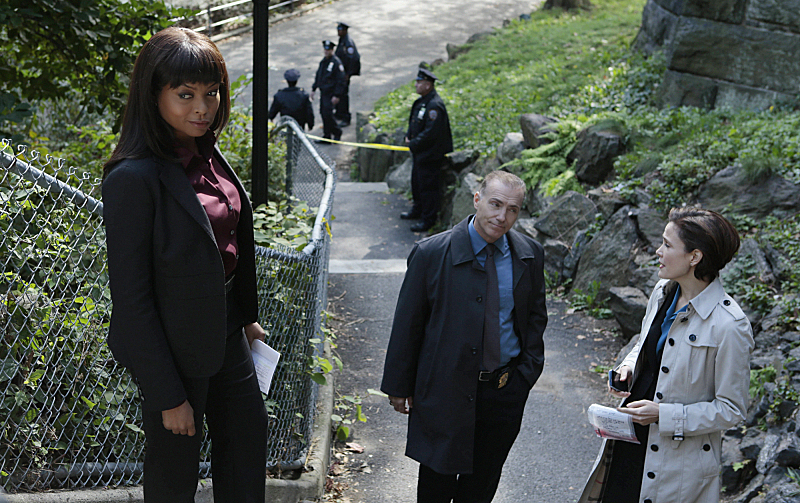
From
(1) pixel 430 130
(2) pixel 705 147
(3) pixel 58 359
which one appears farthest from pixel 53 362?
(1) pixel 430 130

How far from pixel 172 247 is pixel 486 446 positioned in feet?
5.70

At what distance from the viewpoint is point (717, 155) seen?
6.81 metres

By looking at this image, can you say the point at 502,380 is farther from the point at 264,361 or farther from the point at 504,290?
the point at 264,361

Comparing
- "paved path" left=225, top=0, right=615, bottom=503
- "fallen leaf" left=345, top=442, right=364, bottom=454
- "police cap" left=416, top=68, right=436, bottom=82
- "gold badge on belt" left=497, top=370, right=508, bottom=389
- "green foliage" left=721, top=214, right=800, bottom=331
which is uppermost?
"police cap" left=416, top=68, right=436, bottom=82

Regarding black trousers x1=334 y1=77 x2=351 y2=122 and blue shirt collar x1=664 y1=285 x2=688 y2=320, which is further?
black trousers x1=334 y1=77 x2=351 y2=122

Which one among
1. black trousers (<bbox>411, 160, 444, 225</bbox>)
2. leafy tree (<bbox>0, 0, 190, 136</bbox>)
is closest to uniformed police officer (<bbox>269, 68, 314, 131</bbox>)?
black trousers (<bbox>411, 160, 444, 225</bbox>)

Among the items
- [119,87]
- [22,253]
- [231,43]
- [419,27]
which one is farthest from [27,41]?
[419,27]

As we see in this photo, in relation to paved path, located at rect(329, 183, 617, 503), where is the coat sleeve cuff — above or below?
above

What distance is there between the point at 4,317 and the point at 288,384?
145cm

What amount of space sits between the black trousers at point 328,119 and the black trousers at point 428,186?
203 inches

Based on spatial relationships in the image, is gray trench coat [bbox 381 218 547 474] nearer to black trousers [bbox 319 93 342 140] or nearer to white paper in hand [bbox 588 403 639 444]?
white paper in hand [bbox 588 403 639 444]

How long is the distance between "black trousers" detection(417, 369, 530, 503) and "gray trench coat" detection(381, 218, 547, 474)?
0.08 metres

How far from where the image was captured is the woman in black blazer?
2104 mm

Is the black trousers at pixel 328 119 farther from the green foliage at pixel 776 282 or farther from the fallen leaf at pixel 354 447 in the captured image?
the fallen leaf at pixel 354 447
